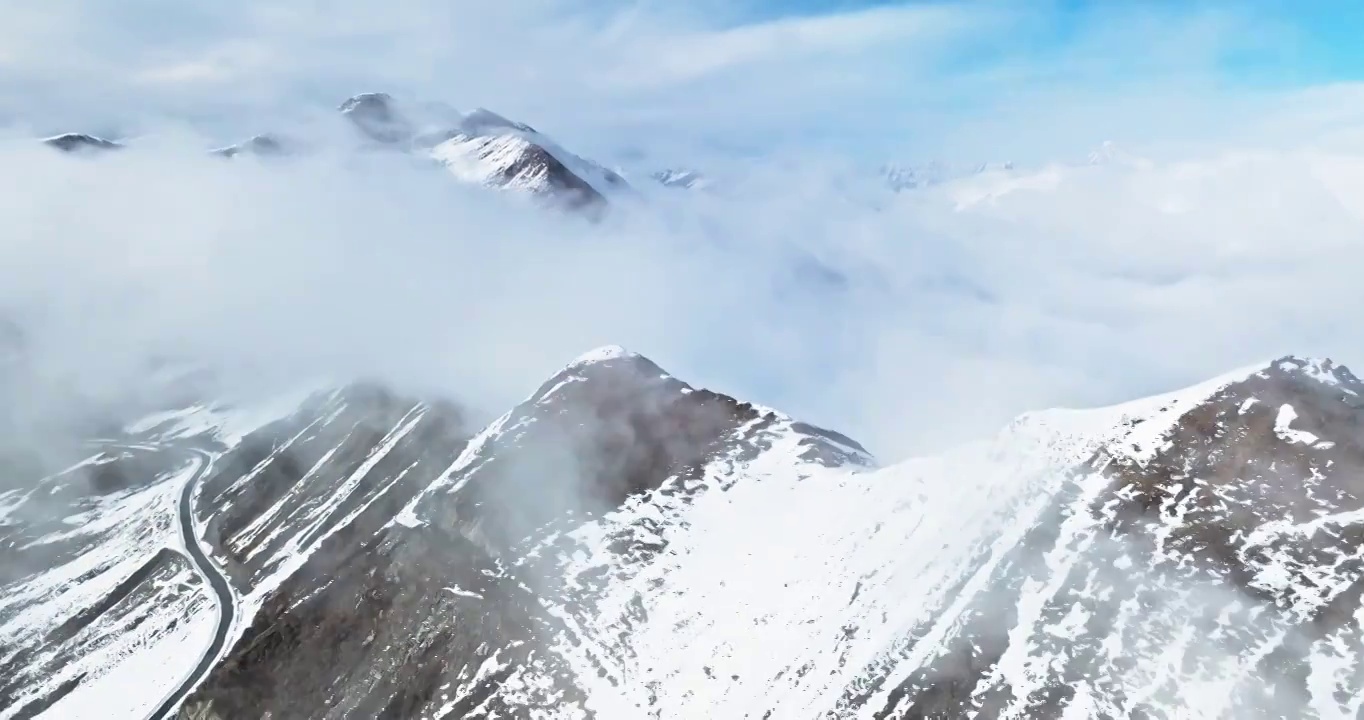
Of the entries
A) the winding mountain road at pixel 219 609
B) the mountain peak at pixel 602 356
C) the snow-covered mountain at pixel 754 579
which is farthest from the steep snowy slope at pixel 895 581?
the mountain peak at pixel 602 356

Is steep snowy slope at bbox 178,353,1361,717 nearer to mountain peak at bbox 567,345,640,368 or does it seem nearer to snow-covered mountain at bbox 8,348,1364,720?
snow-covered mountain at bbox 8,348,1364,720

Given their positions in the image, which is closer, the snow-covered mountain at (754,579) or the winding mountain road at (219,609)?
the snow-covered mountain at (754,579)

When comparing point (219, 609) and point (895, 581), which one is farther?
point (219, 609)

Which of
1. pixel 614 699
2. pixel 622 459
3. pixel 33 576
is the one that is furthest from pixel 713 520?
pixel 33 576

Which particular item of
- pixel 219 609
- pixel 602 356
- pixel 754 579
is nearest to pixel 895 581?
pixel 754 579

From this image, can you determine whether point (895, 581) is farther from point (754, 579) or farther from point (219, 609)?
point (219, 609)

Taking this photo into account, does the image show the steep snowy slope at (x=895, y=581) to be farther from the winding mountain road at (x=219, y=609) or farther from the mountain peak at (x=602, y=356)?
the mountain peak at (x=602, y=356)
